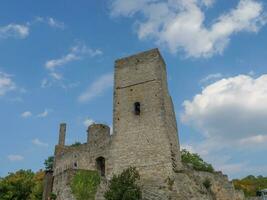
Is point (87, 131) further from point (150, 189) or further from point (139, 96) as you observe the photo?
point (150, 189)

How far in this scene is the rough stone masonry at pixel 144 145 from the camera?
20016 millimetres

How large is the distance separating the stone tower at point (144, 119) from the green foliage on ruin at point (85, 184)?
2.61 metres

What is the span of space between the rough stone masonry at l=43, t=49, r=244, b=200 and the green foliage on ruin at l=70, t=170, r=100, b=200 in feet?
1.05

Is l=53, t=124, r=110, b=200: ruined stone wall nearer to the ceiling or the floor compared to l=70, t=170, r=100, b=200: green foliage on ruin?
nearer to the ceiling

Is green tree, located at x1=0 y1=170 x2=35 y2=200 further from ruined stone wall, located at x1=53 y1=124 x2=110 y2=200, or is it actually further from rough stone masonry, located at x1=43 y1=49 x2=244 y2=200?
rough stone masonry, located at x1=43 y1=49 x2=244 y2=200

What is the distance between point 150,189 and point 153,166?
5.01ft

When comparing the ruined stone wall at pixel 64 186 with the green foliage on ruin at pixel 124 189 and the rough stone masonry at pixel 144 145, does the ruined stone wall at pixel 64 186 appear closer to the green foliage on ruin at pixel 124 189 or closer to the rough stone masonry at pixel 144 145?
the rough stone masonry at pixel 144 145

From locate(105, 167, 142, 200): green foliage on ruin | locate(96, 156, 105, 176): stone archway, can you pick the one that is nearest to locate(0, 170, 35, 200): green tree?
locate(96, 156, 105, 176): stone archway

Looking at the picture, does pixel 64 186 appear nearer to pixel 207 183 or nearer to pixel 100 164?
pixel 100 164

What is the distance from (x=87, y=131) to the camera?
1089 inches

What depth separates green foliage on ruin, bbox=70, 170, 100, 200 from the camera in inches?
747

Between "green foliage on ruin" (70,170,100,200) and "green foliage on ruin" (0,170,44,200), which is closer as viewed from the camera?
"green foliage on ruin" (70,170,100,200)

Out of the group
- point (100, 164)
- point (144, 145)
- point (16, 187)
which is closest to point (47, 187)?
point (100, 164)

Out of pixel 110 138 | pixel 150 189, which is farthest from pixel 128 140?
pixel 150 189
